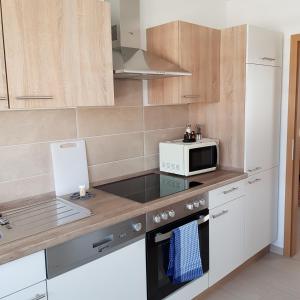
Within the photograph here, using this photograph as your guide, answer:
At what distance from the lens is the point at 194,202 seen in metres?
2.14

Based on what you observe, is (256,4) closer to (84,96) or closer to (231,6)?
(231,6)

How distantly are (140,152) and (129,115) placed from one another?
0.32 m

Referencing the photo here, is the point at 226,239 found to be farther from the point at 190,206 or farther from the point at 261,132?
the point at 261,132

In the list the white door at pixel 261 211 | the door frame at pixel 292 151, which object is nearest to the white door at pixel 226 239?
the white door at pixel 261 211

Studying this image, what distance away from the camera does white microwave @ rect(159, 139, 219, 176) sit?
97.2 inches

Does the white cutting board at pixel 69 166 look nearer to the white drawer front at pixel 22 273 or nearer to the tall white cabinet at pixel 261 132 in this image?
the white drawer front at pixel 22 273

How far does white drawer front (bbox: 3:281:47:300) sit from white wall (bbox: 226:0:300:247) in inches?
92.1

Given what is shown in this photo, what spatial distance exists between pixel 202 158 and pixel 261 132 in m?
0.58

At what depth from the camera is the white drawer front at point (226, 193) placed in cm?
230

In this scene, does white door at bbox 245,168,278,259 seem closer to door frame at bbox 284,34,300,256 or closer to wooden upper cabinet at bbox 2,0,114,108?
door frame at bbox 284,34,300,256

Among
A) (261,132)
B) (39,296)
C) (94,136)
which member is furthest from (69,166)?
(261,132)

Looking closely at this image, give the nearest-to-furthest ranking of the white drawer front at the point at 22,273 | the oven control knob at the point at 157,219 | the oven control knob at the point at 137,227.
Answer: the white drawer front at the point at 22,273, the oven control knob at the point at 137,227, the oven control knob at the point at 157,219

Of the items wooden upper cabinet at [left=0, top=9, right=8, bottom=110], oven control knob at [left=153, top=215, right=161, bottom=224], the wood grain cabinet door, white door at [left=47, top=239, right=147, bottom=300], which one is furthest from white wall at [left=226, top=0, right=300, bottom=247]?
wooden upper cabinet at [left=0, top=9, right=8, bottom=110]

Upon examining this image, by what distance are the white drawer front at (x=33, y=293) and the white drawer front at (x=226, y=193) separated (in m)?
1.25
